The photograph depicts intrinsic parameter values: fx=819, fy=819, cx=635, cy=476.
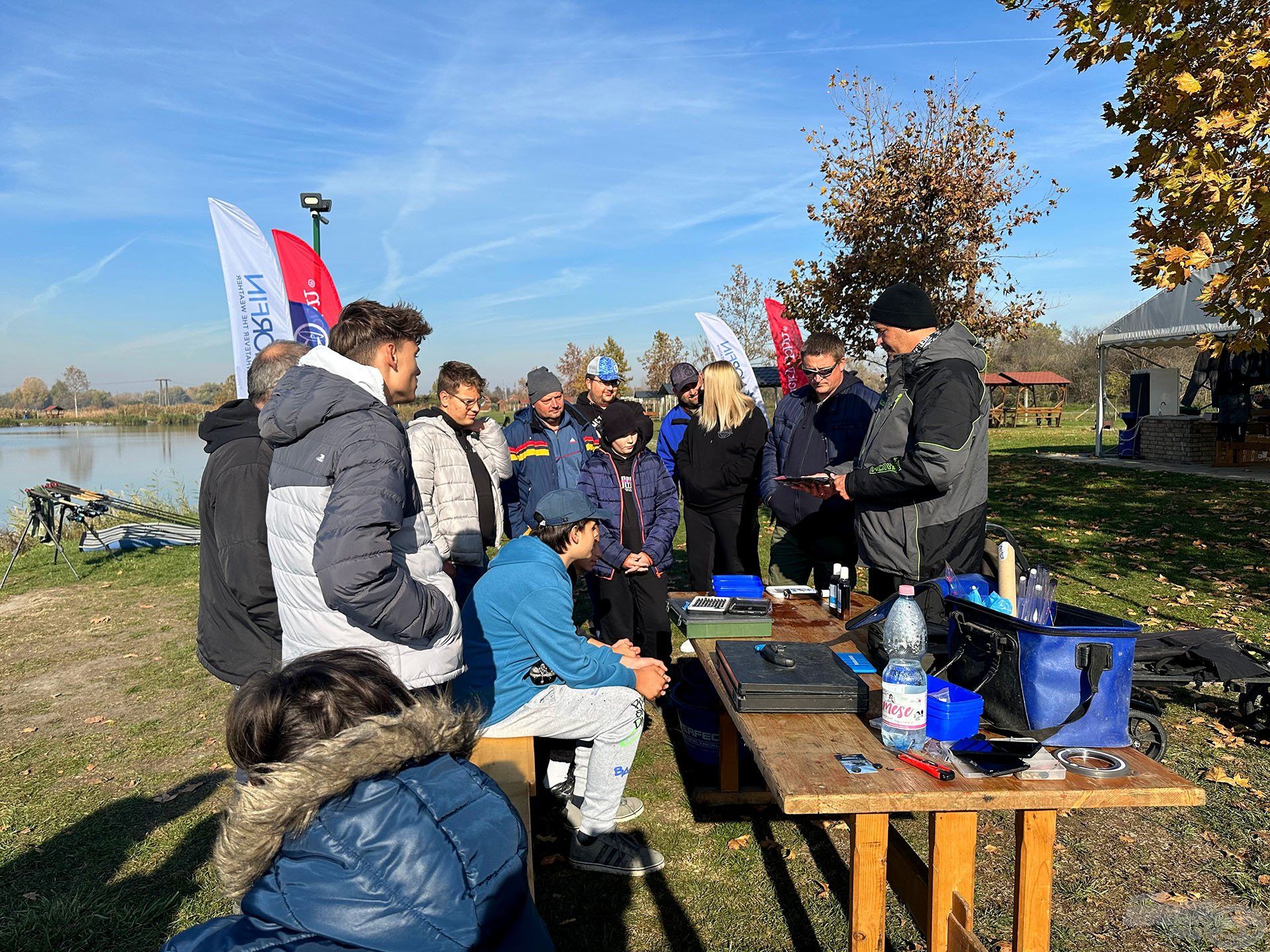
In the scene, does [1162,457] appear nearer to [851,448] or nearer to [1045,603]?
[851,448]

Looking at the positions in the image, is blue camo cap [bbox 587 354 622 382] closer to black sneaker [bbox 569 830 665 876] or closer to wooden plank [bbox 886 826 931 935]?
black sneaker [bbox 569 830 665 876]

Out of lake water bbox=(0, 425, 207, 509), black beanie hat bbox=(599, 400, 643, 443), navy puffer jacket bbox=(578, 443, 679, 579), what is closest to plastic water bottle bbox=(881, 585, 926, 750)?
navy puffer jacket bbox=(578, 443, 679, 579)

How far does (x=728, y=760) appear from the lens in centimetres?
370

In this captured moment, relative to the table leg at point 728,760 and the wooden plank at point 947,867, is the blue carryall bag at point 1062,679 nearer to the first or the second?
the wooden plank at point 947,867

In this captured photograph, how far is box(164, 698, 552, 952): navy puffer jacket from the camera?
115 centimetres

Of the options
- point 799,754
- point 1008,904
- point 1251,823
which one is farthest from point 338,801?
point 1251,823

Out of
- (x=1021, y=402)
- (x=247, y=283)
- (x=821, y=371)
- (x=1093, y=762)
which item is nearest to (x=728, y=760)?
(x=1093, y=762)

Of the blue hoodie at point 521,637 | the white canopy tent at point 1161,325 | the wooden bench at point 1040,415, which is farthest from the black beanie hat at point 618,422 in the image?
the wooden bench at point 1040,415

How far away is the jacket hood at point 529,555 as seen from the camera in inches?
121

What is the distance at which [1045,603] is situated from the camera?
7.76 ft

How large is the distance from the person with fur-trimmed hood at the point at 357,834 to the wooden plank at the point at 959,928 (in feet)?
4.15

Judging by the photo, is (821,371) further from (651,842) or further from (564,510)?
(651,842)

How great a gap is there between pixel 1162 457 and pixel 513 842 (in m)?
19.6

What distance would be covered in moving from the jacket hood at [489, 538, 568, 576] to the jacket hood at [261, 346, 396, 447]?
871 millimetres
